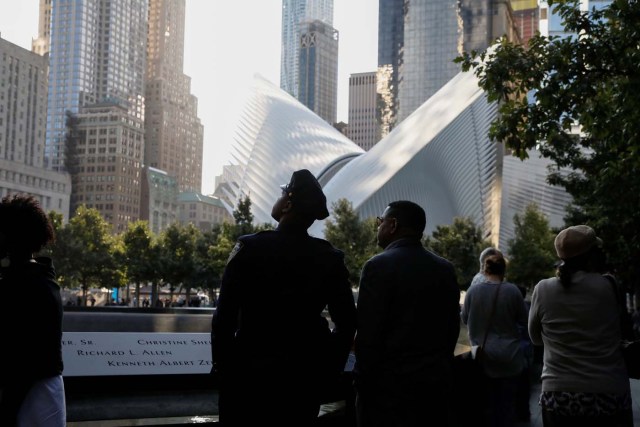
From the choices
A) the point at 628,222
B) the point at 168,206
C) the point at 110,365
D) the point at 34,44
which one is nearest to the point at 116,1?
the point at 34,44

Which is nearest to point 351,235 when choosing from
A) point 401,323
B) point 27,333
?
point 401,323

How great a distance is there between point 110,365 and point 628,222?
19.4 metres

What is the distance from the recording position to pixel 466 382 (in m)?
6.64

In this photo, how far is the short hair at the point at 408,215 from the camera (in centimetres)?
434

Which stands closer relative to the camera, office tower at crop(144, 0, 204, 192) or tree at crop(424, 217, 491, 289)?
tree at crop(424, 217, 491, 289)

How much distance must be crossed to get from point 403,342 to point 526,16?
203825 millimetres

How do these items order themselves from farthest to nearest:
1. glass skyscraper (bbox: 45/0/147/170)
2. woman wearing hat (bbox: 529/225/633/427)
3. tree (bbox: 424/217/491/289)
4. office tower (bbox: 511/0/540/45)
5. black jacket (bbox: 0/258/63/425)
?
office tower (bbox: 511/0/540/45) < glass skyscraper (bbox: 45/0/147/170) < tree (bbox: 424/217/491/289) < woman wearing hat (bbox: 529/225/633/427) < black jacket (bbox: 0/258/63/425)

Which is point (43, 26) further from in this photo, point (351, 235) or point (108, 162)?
point (351, 235)

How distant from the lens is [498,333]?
6.23 m

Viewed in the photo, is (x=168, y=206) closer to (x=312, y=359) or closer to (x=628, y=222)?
(x=628, y=222)

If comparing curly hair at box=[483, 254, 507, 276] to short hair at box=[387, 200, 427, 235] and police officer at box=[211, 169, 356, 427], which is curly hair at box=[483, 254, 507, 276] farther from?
police officer at box=[211, 169, 356, 427]

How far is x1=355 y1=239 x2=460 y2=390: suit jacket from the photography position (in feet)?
13.0

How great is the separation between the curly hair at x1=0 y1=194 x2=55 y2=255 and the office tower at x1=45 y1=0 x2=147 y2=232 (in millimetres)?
147782

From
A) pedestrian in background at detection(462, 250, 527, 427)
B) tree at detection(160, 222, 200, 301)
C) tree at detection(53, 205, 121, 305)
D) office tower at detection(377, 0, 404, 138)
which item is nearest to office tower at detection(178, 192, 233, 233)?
office tower at detection(377, 0, 404, 138)
